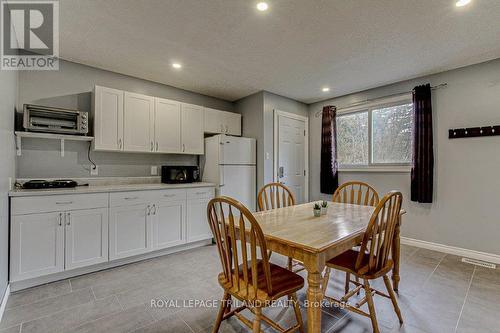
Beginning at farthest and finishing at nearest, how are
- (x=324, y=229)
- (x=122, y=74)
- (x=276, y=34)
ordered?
(x=122, y=74)
(x=276, y=34)
(x=324, y=229)

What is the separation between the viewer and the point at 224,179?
3.74 metres

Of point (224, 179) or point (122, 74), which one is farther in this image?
point (224, 179)

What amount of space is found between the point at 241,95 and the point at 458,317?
396 cm

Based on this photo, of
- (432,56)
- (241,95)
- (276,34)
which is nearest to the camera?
(276,34)

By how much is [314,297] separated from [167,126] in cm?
306

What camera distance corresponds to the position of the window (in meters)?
3.72

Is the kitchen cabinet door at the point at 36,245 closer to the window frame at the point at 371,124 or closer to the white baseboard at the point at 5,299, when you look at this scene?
the white baseboard at the point at 5,299

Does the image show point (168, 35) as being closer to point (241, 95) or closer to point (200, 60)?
point (200, 60)

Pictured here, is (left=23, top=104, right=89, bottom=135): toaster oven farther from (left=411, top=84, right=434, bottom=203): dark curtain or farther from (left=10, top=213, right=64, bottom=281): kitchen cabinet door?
(left=411, top=84, right=434, bottom=203): dark curtain

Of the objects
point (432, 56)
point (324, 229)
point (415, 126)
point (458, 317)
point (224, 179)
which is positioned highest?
point (432, 56)

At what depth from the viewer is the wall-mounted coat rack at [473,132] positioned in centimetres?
294

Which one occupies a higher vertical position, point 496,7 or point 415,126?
point 496,7

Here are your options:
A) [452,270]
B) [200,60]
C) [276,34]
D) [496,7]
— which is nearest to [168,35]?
[200,60]

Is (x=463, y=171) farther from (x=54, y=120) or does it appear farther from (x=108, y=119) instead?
(x=54, y=120)
